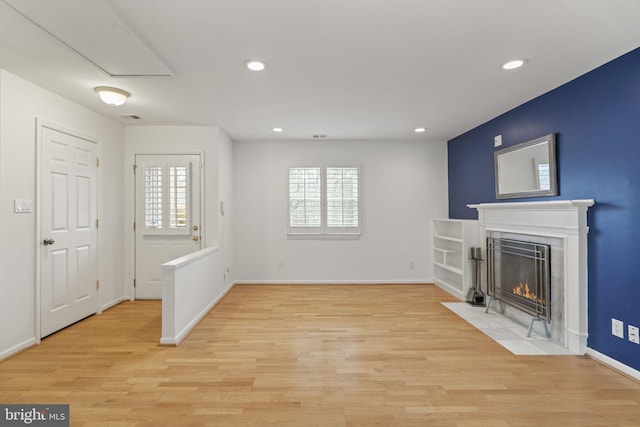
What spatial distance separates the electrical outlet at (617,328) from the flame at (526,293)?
0.57 m

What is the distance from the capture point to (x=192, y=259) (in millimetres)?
3334

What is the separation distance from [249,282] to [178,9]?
13.8ft

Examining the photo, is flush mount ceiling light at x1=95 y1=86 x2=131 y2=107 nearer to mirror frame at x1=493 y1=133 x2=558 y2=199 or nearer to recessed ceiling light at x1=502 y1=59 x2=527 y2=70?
recessed ceiling light at x1=502 y1=59 x2=527 y2=70

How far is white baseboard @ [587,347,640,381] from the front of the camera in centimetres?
228

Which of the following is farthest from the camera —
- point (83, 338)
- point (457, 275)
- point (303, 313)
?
point (457, 275)

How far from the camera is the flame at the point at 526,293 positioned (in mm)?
3043

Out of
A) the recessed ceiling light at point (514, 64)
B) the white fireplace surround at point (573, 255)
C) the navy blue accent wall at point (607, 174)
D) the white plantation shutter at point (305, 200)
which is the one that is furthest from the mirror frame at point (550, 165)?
the white plantation shutter at point (305, 200)

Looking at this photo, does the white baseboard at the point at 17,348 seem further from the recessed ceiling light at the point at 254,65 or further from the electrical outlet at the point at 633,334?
the electrical outlet at the point at 633,334

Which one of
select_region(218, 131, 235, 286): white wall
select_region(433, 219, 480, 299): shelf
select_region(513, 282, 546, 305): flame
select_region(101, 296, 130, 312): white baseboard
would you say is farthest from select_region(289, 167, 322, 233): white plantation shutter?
select_region(513, 282, 546, 305): flame

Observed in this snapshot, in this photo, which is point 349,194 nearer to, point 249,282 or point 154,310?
point 249,282

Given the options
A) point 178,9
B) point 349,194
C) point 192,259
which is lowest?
point 192,259

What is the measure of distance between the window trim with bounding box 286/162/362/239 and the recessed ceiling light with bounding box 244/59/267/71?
106 inches

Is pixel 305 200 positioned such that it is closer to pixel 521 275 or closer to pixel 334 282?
pixel 334 282

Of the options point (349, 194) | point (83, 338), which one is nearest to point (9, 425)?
point (83, 338)
